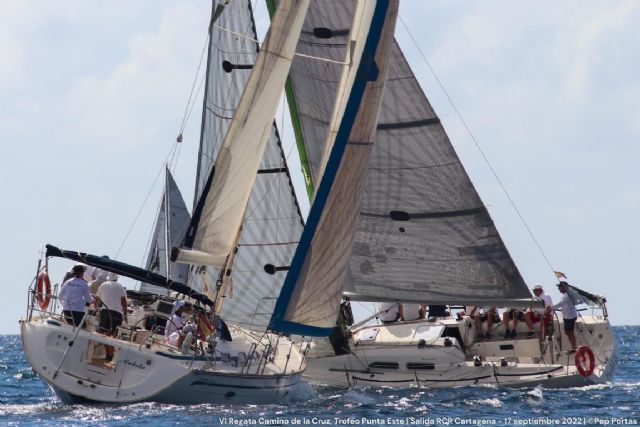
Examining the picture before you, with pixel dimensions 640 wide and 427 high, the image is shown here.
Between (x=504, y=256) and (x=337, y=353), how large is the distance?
3828 mm

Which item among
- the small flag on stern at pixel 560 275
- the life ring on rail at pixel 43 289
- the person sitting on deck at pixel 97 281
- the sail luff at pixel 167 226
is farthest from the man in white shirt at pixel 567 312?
the sail luff at pixel 167 226

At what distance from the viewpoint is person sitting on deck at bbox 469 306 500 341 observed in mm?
28453

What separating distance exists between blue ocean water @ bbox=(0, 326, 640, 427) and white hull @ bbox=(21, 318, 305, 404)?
0.68ft

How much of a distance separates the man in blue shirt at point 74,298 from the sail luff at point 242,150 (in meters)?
2.66

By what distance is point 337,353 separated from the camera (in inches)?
1065

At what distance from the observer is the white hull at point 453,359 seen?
26.1m

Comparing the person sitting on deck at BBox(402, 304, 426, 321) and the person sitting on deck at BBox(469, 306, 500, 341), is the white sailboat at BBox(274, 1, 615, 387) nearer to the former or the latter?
the person sitting on deck at BBox(469, 306, 500, 341)

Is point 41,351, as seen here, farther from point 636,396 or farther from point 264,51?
point 636,396

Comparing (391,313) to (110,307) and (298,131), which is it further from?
(110,307)

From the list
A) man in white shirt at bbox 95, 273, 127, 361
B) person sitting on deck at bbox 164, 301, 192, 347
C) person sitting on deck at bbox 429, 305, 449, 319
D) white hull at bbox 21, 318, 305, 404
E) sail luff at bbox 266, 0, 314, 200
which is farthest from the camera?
person sitting on deck at bbox 429, 305, 449, 319

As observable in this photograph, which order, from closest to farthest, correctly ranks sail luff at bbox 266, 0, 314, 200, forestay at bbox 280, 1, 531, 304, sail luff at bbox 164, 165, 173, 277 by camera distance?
forestay at bbox 280, 1, 531, 304 < sail luff at bbox 266, 0, 314, 200 < sail luff at bbox 164, 165, 173, 277

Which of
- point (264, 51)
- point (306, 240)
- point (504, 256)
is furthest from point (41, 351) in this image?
point (504, 256)

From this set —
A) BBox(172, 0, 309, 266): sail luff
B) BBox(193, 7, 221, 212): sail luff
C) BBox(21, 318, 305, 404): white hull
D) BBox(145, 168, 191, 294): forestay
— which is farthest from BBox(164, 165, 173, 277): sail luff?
BBox(21, 318, 305, 404): white hull

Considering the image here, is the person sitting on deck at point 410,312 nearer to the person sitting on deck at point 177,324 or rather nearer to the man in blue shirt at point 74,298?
the person sitting on deck at point 177,324
